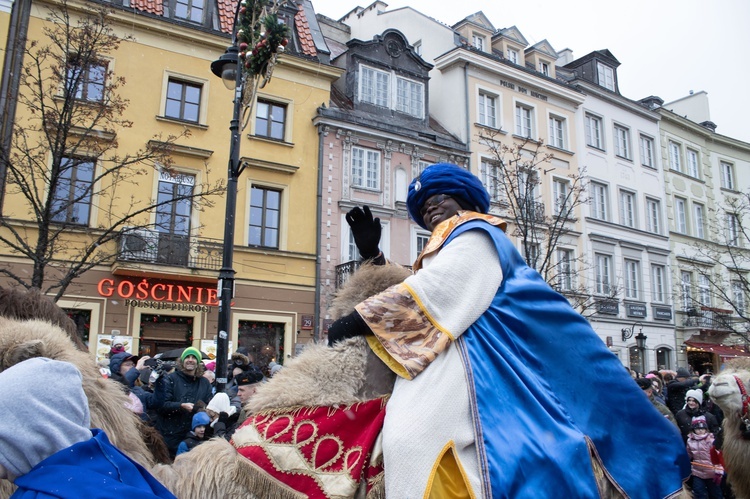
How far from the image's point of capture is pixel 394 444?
215 cm

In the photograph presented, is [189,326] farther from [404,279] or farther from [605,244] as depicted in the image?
[605,244]

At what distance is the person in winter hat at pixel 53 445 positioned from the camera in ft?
5.40

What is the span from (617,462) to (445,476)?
783 millimetres

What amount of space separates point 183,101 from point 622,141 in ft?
68.1

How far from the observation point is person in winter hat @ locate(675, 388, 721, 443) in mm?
9008

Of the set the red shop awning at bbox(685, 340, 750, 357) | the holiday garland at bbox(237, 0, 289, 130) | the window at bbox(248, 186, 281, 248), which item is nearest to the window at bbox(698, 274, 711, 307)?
the red shop awning at bbox(685, 340, 750, 357)

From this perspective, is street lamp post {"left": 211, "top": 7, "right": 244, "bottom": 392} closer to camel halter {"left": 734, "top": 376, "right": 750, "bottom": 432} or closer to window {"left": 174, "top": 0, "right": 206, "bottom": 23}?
camel halter {"left": 734, "top": 376, "right": 750, "bottom": 432}

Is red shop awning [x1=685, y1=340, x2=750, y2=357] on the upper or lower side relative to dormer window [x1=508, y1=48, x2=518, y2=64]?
lower

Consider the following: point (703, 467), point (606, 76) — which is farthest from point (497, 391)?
point (606, 76)

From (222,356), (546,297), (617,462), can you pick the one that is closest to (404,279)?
(546,297)

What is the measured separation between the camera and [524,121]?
2641 centimetres

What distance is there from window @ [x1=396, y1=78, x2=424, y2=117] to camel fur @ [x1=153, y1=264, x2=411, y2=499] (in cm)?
2150

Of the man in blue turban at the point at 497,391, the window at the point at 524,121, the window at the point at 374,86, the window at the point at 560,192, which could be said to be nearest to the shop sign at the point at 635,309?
the window at the point at 560,192

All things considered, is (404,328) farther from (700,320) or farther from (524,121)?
(700,320)
